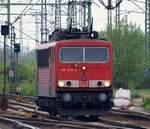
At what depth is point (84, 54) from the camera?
78.8 ft

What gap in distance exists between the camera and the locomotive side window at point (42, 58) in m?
25.5

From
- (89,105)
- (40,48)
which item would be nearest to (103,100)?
(89,105)

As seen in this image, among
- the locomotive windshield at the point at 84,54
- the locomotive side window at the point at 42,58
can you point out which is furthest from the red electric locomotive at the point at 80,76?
the locomotive side window at the point at 42,58

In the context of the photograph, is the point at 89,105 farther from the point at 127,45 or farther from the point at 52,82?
the point at 127,45

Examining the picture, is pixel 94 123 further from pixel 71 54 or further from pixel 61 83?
pixel 71 54

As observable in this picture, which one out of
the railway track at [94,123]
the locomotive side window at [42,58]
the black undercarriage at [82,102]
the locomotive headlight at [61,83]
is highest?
the locomotive side window at [42,58]

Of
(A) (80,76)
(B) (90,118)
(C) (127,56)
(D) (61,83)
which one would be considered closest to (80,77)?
(A) (80,76)

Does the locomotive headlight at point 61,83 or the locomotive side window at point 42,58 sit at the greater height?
the locomotive side window at point 42,58

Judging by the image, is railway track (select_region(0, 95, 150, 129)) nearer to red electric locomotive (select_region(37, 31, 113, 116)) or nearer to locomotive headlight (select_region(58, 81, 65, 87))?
red electric locomotive (select_region(37, 31, 113, 116))

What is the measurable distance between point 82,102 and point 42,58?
386 cm

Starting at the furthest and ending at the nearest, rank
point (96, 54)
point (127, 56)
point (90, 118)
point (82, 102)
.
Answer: point (127, 56), point (90, 118), point (96, 54), point (82, 102)

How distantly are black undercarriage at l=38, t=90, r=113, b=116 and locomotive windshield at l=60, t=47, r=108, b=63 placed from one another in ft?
4.01

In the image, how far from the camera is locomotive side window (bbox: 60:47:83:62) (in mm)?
23812

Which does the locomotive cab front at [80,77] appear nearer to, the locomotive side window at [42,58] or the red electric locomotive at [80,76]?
the red electric locomotive at [80,76]
